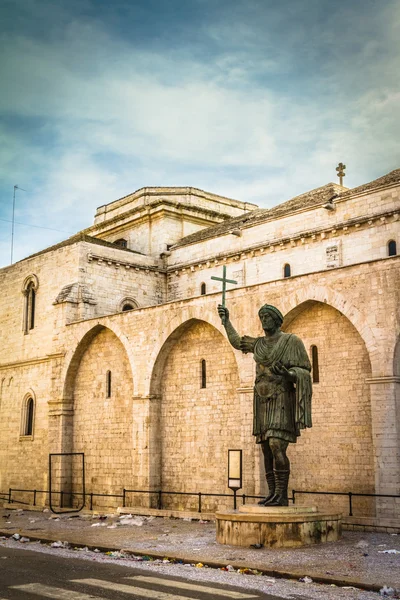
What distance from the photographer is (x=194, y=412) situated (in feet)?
68.2

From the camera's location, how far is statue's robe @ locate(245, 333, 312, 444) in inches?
442

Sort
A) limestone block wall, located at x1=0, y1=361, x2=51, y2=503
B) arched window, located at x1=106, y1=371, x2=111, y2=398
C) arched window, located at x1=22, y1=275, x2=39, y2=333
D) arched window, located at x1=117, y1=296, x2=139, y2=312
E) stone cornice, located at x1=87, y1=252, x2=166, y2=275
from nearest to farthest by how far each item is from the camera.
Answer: arched window, located at x1=106, y1=371, x2=111, y2=398 < limestone block wall, located at x1=0, y1=361, x2=51, y2=503 < stone cornice, located at x1=87, y1=252, x2=166, y2=275 < arched window, located at x1=117, y1=296, x2=139, y2=312 < arched window, located at x1=22, y1=275, x2=39, y2=333

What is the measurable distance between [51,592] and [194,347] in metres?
13.9

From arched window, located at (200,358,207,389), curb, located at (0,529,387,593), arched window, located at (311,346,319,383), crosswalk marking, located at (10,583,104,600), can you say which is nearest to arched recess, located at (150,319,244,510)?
arched window, located at (200,358,207,389)

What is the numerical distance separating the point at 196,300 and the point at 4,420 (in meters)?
11.4

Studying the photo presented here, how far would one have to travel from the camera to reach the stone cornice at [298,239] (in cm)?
2155

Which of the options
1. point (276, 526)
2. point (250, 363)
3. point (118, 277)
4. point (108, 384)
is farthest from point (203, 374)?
point (276, 526)

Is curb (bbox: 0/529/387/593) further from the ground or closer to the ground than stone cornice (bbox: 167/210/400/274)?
closer to the ground

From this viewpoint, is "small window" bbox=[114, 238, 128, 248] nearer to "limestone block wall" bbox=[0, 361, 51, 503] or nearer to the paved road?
"limestone block wall" bbox=[0, 361, 51, 503]

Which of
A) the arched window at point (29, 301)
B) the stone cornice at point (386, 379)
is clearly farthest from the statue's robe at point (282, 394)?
the arched window at point (29, 301)

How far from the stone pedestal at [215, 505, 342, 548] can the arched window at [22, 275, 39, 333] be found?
1727 cm

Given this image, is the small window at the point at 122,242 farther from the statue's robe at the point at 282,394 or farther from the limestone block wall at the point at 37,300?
the statue's robe at the point at 282,394

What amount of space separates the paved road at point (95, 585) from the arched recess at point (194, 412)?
10.1 metres

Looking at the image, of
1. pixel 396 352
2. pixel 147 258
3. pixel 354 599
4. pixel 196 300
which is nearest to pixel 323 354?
pixel 396 352
